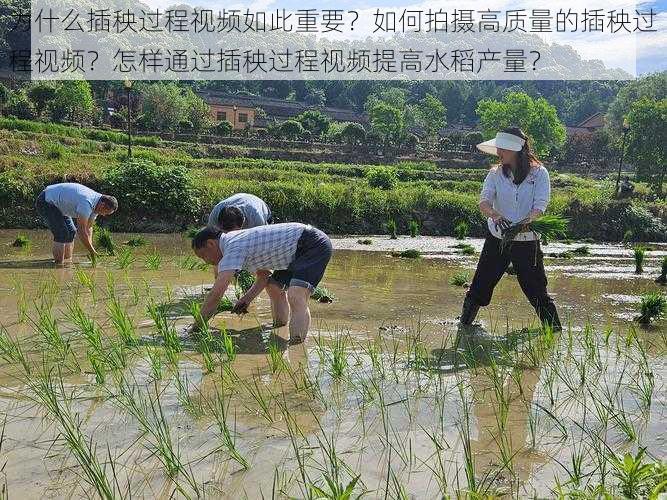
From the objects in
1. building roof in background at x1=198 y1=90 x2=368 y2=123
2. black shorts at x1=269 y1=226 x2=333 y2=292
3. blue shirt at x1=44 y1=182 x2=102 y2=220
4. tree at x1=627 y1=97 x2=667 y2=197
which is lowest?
black shorts at x1=269 y1=226 x2=333 y2=292

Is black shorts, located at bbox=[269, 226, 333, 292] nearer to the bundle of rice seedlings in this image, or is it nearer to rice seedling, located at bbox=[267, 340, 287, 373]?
rice seedling, located at bbox=[267, 340, 287, 373]

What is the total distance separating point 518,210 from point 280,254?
184 cm

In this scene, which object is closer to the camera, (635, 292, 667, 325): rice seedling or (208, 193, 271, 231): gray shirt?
(208, 193, 271, 231): gray shirt

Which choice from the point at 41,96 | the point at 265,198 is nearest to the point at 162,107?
the point at 41,96

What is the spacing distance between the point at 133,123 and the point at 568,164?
3154 cm

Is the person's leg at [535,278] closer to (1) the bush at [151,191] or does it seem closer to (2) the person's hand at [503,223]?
(2) the person's hand at [503,223]

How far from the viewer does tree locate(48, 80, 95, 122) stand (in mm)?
41312

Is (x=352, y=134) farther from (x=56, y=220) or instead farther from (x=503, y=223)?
(x=503, y=223)

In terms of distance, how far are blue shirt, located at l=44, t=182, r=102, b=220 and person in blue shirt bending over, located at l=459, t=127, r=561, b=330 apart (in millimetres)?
4690

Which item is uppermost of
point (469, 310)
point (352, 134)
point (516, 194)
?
point (352, 134)

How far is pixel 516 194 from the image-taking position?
5141 millimetres

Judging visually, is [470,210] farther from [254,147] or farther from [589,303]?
[254,147]

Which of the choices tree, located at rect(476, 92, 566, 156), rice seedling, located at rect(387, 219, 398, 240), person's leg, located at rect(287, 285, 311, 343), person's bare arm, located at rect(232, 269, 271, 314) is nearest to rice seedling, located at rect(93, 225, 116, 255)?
person's bare arm, located at rect(232, 269, 271, 314)

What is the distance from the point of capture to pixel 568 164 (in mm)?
52438
